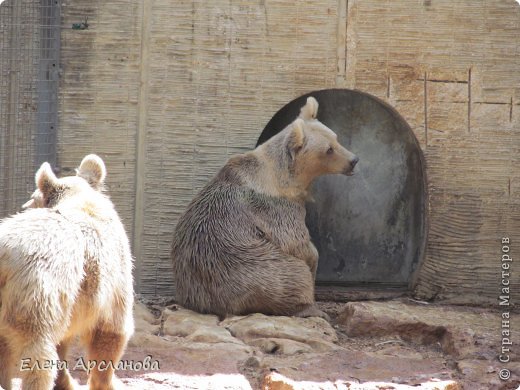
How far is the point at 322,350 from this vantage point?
720 centimetres

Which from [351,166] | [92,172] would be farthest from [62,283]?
[351,166]

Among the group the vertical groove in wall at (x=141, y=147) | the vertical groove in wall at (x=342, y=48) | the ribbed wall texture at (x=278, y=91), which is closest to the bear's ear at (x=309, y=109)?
the ribbed wall texture at (x=278, y=91)

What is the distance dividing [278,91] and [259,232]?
61.3 inches

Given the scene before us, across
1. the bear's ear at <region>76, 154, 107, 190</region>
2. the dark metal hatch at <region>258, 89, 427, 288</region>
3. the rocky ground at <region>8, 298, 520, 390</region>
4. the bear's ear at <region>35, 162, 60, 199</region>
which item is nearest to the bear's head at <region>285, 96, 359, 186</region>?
the dark metal hatch at <region>258, 89, 427, 288</region>

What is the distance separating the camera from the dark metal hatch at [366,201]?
10.1 meters

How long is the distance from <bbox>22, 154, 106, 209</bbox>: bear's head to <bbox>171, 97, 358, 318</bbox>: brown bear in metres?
2.27

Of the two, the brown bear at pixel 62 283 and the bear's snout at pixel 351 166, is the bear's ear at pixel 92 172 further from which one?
the bear's snout at pixel 351 166

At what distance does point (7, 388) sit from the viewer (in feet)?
16.6

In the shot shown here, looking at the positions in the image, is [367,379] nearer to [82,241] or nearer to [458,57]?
[82,241]

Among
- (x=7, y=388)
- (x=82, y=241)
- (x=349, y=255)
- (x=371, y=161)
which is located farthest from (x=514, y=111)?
(x=7, y=388)

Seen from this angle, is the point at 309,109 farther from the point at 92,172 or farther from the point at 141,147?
the point at 92,172

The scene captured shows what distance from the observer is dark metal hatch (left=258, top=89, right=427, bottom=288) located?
1012 cm

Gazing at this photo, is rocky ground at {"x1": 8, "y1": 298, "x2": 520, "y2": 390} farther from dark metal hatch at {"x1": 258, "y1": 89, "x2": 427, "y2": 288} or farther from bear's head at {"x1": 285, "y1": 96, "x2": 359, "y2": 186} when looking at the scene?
dark metal hatch at {"x1": 258, "y1": 89, "x2": 427, "y2": 288}

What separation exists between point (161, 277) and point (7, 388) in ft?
13.1
